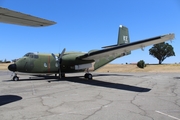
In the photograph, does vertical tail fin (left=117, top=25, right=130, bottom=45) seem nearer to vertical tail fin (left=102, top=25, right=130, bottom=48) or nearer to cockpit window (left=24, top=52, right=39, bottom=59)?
vertical tail fin (left=102, top=25, right=130, bottom=48)

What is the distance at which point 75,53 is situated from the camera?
19.8 metres

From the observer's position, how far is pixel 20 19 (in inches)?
231

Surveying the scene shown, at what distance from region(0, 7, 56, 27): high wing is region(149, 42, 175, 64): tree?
77.9 metres

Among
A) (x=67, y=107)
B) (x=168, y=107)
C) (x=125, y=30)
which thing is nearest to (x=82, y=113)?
(x=67, y=107)

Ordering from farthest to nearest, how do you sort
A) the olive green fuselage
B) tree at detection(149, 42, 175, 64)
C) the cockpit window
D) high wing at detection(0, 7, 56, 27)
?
tree at detection(149, 42, 175, 64)
the cockpit window
the olive green fuselage
high wing at detection(0, 7, 56, 27)

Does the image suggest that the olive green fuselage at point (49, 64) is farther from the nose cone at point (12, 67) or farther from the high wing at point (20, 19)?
the high wing at point (20, 19)

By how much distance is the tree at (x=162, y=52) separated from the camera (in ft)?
251

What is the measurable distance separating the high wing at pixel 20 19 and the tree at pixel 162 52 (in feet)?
256

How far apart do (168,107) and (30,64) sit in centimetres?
1396

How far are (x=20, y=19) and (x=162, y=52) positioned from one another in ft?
259

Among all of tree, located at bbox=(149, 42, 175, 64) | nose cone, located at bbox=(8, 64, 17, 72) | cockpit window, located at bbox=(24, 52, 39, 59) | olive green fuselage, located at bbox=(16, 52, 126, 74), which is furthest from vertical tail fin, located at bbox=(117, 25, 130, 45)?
tree, located at bbox=(149, 42, 175, 64)

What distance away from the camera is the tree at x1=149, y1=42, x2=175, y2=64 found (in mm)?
76562

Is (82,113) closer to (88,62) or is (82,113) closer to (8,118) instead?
(8,118)

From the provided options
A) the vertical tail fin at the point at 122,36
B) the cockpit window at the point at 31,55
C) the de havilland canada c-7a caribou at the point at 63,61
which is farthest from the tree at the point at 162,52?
the cockpit window at the point at 31,55
